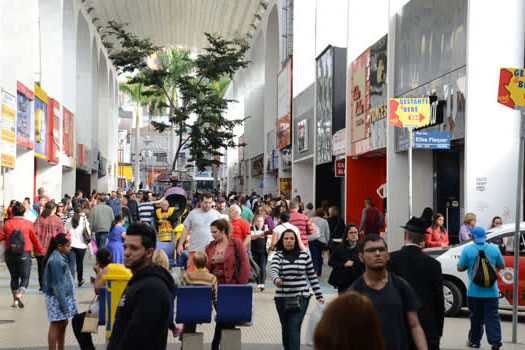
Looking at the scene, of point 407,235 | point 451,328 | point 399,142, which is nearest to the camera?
point 407,235

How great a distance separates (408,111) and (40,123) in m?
19.7

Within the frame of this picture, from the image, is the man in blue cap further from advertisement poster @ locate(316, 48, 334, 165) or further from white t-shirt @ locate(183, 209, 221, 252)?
advertisement poster @ locate(316, 48, 334, 165)

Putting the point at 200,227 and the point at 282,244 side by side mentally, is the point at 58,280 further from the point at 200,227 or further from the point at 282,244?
the point at 200,227

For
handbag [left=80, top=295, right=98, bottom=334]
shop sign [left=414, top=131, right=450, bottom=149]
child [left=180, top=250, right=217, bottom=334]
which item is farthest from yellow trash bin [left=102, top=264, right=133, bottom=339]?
shop sign [left=414, top=131, right=450, bottom=149]

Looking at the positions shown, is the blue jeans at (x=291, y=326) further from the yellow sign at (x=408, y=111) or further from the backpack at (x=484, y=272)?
the yellow sign at (x=408, y=111)

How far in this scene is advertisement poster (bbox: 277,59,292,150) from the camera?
39656mm

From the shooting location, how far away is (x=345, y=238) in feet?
30.6

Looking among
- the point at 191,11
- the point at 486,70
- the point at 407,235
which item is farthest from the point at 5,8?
the point at 191,11

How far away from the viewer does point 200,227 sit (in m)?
11.7

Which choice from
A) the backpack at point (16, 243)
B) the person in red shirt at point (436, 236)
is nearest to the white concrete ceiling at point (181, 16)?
the person in red shirt at point (436, 236)

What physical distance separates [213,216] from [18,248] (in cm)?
346

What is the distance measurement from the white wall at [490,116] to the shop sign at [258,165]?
38.1m

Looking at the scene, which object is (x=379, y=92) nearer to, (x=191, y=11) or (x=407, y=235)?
(x=407, y=235)

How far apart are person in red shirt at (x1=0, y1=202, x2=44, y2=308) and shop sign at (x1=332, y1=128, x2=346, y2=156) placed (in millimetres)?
16610
